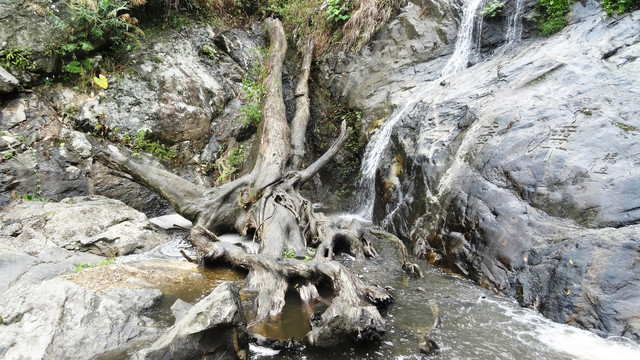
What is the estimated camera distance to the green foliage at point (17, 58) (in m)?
6.50

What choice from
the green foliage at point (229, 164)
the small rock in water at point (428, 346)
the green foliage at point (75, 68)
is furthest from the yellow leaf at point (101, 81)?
the small rock in water at point (428, 346)

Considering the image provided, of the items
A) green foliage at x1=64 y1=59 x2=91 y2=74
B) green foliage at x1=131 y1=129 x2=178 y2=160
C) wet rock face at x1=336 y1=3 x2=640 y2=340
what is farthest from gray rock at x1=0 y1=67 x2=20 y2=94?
wet rock face at x1=336 y1=3 x2=640 y2=340

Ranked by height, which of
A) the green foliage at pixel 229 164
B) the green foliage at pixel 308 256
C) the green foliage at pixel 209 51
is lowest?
the green foliage at pixel 308 256

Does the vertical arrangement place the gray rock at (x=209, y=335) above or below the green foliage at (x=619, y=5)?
below

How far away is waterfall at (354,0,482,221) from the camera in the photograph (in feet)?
23.9

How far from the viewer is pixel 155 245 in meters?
5.43

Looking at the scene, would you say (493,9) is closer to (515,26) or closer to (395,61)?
(515,26)

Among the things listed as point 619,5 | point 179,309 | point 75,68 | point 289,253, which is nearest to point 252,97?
point 75,68

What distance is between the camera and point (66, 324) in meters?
2.70

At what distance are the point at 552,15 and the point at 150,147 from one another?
351 inches

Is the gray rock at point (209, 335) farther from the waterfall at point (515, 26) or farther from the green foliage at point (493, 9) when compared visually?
the green foliage at point (493, 9)

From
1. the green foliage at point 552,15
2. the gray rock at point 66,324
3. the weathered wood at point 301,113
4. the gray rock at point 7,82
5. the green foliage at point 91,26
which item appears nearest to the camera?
the gray rock at point 66,324

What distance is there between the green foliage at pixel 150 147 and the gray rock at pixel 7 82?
2.03 m

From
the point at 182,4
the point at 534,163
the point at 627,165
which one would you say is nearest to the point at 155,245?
the point at 534,163
